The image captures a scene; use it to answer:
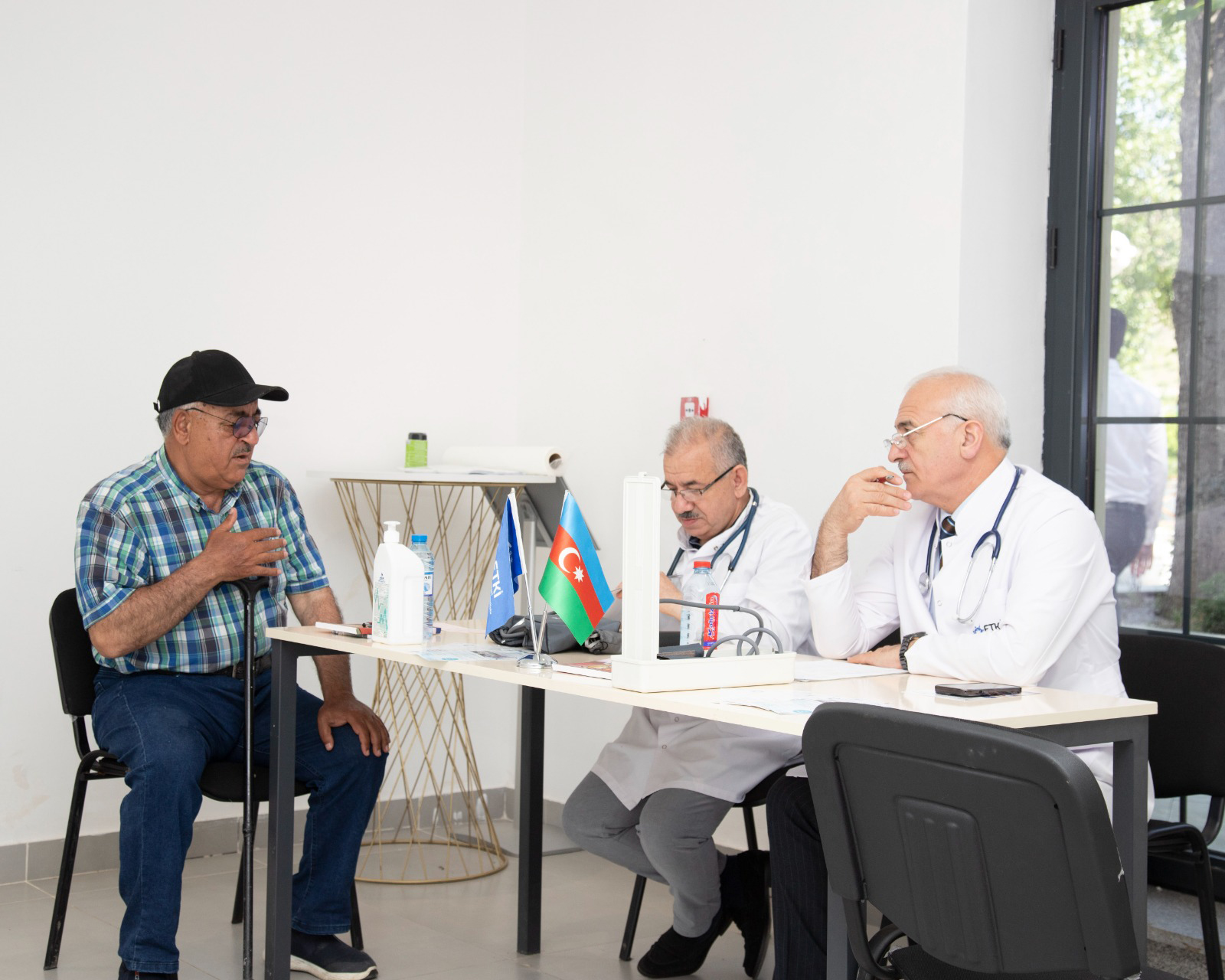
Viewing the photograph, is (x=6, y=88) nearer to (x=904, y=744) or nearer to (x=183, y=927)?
(x=183, y=927)

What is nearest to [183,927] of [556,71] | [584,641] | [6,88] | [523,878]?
[523,878]

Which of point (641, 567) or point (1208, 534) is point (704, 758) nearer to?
point (641, 567)

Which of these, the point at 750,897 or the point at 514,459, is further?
the point at 514,459

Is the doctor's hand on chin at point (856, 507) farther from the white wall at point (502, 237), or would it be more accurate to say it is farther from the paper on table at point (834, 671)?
the white wall at point (502, 237)

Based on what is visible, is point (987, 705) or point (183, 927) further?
point (183, 927)

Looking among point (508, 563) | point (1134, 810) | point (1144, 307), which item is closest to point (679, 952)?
point (508, 563)

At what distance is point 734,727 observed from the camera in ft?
9.44

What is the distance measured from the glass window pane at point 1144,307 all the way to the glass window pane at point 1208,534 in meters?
0.13

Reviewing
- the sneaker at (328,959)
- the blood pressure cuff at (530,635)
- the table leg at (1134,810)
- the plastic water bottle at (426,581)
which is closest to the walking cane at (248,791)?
the sneaker at (328,959)

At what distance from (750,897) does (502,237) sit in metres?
2.67

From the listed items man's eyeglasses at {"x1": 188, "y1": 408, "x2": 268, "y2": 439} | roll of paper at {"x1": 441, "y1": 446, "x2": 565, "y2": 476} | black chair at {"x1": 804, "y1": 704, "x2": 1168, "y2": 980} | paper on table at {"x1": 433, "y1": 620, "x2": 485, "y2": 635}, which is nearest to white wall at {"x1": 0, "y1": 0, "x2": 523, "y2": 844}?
roll of paper at {"x1": 441, "y1": 446, "x2": 565, "y2": 476}

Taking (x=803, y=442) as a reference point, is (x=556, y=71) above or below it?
above

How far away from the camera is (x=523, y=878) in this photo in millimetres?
3131

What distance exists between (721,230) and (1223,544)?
1.70 meters
